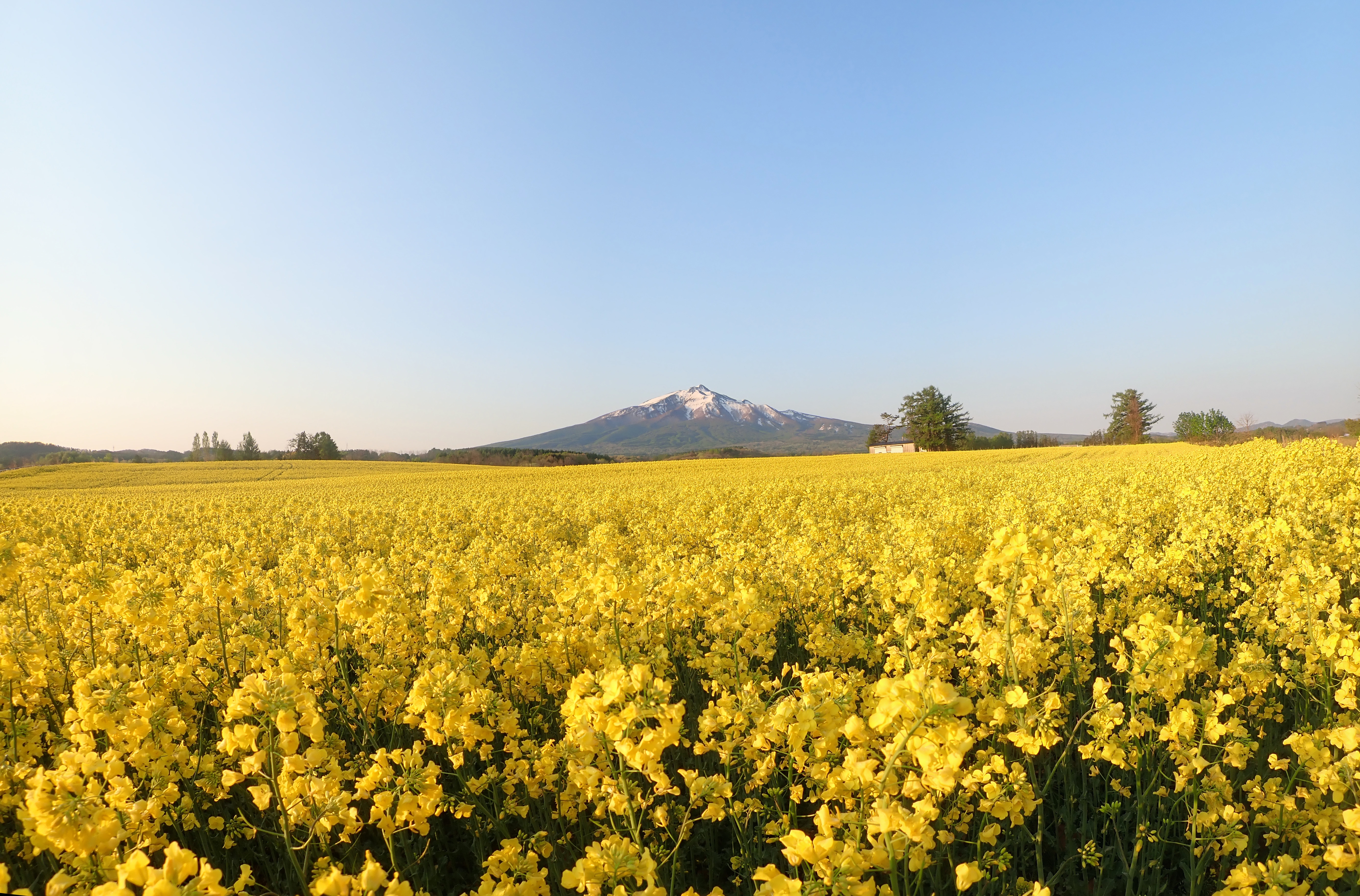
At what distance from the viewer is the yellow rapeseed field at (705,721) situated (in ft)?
7.11

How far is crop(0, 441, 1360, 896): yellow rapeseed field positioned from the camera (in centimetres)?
217

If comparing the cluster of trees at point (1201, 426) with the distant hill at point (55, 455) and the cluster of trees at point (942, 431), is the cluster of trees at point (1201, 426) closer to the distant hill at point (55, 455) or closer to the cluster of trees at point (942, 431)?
the cluster of trees at point (942, 431)

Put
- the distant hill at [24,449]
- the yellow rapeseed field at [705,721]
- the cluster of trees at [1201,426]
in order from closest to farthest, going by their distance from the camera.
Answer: the yellow rapeseed field at [705,721] < the cluster of trees at [1201,426] < the distant hill at [24,449]

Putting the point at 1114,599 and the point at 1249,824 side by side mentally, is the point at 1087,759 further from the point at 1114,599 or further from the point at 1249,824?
the point at 1114,599

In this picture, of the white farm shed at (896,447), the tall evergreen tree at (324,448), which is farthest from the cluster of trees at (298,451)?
the white farm shed at (896,447)

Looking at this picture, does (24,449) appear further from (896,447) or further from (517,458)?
(896,447)

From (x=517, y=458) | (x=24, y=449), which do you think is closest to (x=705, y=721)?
(x=517, y=458)

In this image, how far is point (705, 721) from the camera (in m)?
2.70

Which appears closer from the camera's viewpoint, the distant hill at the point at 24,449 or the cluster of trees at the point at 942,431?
the cluster of trees at the point at 942,431

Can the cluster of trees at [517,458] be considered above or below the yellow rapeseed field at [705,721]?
above

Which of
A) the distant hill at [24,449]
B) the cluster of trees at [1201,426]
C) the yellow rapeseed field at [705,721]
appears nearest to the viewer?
the yellow rapeseed field at [705,721]

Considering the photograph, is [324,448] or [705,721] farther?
[324,448]

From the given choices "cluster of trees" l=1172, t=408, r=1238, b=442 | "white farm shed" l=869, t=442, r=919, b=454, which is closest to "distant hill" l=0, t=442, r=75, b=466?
"white farm shed" l=869, t=442, r=919, b=454

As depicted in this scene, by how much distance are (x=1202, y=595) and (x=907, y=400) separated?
97.3 m
